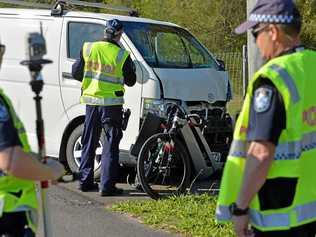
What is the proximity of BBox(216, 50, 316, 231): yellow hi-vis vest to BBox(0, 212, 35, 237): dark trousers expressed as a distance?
91cm

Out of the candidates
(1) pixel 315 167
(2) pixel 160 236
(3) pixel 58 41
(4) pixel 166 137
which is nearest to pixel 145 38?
(3) pixel 58 41

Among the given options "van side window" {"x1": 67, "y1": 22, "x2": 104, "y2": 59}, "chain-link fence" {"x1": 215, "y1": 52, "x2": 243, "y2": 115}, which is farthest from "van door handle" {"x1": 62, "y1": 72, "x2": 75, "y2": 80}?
"chain-link fence" {"x1": 215, "y1": 52, "x2": 243, "y2": 115}

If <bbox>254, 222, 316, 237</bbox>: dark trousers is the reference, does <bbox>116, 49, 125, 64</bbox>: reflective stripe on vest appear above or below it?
above

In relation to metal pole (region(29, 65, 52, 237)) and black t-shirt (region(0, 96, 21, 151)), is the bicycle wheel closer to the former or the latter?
metal pole (region(29, 65, 52, 237))

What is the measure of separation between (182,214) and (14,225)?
3731mm

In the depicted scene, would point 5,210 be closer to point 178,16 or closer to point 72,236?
point 72,236

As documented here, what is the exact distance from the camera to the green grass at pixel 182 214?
6.29 m

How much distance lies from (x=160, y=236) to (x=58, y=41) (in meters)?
3.48

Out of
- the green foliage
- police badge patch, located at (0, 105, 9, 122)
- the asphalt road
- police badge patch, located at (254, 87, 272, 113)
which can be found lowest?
the asphalt road

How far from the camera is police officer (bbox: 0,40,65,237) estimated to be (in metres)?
2.99

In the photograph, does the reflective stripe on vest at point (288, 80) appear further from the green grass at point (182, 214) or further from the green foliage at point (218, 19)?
the green foliage at point (218, 19)

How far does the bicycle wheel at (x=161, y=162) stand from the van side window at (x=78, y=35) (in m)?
1.78

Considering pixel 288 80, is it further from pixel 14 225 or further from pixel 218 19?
pixel 218 19

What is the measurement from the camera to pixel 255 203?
3191mm
